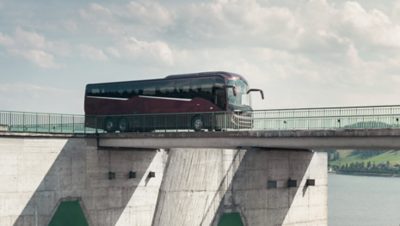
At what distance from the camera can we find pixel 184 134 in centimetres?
3394

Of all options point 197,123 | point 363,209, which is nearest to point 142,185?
point 197,123

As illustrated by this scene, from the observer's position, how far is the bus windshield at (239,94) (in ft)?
122

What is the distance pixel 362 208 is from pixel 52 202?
82.0 metres

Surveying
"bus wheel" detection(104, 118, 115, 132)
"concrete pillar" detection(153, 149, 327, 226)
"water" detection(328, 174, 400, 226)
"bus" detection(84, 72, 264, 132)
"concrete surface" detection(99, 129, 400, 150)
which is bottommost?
"water" detection(328, 174, 400, 226)

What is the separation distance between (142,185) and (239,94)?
10.1 meters

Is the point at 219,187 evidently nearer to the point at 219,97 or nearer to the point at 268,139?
the point at 268,139

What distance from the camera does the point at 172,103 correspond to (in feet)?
129

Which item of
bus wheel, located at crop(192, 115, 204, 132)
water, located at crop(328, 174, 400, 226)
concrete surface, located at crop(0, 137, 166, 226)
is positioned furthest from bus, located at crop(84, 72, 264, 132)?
water, located at crop(328, 174, 400, 226)

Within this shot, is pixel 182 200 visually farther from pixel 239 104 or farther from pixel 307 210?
pixel 307 210

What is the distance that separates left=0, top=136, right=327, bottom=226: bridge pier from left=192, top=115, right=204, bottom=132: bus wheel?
177 centimetres

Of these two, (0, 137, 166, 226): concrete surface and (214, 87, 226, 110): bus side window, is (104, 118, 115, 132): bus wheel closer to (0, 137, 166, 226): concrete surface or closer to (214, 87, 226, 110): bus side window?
(0, 137, 166, 226): concrete surface

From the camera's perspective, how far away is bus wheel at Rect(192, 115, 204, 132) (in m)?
36.2

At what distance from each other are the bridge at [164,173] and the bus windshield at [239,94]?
2.25 m

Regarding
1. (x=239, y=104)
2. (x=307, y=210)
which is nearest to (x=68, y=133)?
(x=239, y=104)
